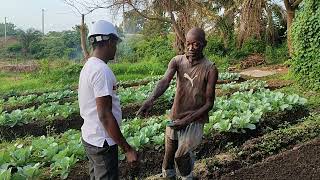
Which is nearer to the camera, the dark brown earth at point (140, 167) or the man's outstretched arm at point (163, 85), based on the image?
the man's outstretched arm at point (163, 85)

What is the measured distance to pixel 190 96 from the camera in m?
4.08

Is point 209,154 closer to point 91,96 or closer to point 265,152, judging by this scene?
point 265,152

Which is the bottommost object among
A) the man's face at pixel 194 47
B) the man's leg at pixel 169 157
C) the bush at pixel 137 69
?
the bush at pixel 137 69

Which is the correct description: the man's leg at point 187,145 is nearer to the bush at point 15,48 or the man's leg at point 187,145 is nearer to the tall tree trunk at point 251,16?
the tall tree trunk at point 251,16

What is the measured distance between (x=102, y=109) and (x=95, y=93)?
120 millimetres

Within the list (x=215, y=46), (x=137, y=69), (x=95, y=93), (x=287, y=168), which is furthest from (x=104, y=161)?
(x=215, y=46)

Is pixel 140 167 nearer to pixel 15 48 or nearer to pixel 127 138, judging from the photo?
pixel 127 138

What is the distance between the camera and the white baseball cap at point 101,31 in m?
3.12

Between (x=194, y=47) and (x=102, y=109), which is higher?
(x=194, y=47)

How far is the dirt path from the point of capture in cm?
454

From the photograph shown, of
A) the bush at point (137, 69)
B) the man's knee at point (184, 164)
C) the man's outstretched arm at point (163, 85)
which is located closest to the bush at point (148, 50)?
the bush at point (137, 69)

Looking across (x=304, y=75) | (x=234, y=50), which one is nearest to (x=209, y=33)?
(x=234, y=50)

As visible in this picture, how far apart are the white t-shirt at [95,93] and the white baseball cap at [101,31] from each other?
0.52 feet

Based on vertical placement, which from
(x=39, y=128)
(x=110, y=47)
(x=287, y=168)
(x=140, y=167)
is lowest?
(x=39, y=128)
